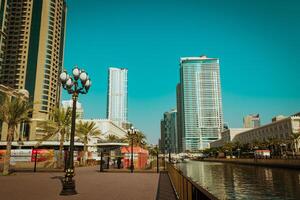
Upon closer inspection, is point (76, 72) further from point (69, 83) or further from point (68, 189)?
point (68, 189)

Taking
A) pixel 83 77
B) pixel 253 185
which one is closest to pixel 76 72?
pixel 83 77

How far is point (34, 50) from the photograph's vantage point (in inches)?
4719

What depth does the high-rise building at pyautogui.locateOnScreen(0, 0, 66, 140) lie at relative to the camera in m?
116

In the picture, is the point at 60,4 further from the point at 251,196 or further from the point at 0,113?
the point at 251,196

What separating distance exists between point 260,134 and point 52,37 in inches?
4257

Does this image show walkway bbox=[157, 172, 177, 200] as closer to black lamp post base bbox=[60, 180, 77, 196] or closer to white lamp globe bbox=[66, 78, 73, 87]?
black lamp post base bbox=[60, 180, 77, 196]

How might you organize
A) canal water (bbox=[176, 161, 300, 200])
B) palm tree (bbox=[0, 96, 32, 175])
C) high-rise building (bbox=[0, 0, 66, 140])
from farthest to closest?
1. high-rise building (bbox=[0, 0, 66, 140])
2. palm tree (bbox=[0, 96, 32, 175])
3. canal water (bbox=[176, 161, 300, 200])

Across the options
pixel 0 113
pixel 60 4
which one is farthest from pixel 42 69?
pixel 0 113

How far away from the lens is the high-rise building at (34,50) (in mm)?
115688

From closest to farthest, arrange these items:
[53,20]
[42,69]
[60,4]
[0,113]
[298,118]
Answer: [0,113] → [298,118] → [42,69] → [53,20] → [60,4]

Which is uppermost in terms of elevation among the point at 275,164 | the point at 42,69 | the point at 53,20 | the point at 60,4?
the point at 60,4

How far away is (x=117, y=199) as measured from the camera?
10.3 metres

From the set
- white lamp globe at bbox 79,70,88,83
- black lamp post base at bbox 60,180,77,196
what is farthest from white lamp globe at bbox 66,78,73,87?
black lamp post base at bbox 60,180,77,196

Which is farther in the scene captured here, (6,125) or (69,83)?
(6,125)
